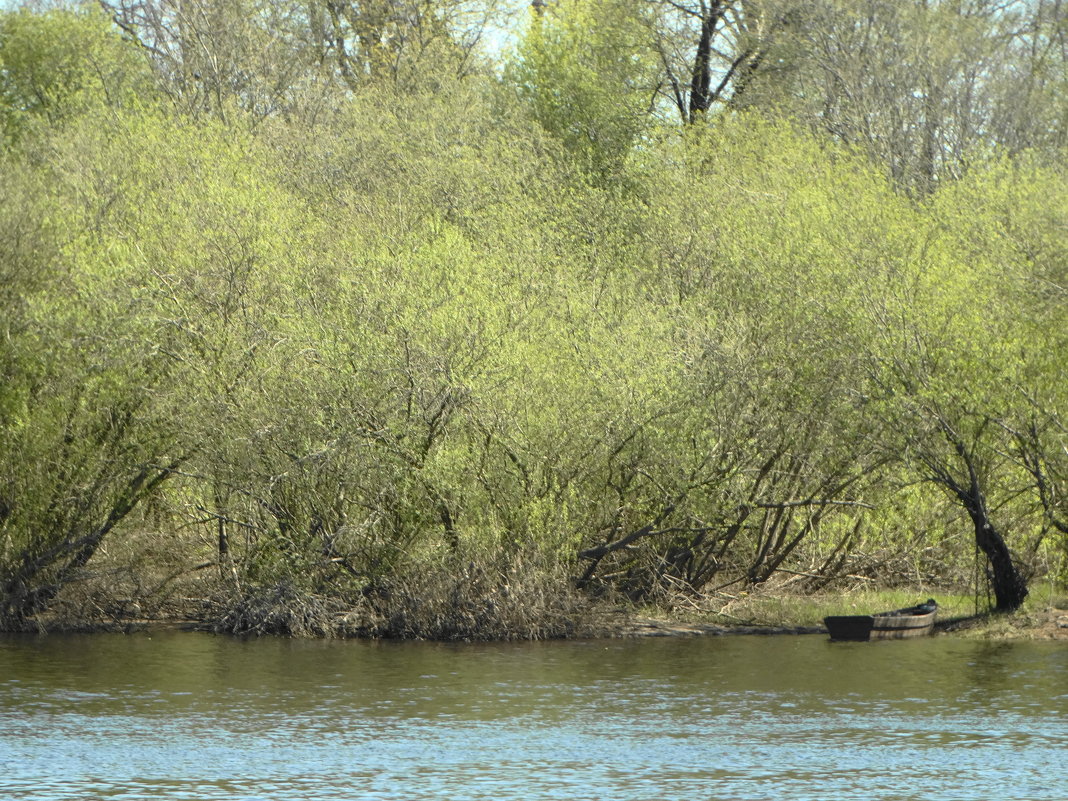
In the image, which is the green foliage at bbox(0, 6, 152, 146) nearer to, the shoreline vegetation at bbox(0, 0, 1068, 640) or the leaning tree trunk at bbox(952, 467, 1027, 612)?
the shoreline vegetation at bbox(0, 0, 1068, 640)

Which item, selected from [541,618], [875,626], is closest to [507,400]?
[541,618]

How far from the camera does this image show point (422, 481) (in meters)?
31.8

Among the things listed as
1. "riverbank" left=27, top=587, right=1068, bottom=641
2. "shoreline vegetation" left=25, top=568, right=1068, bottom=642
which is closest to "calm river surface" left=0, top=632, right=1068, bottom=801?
"shoreline vegetation" left=25, top=568, right=1068, bottom=642

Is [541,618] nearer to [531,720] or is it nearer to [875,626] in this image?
[875,626]

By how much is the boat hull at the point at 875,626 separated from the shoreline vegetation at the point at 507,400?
5.48 ft

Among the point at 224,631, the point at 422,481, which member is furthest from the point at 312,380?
the point at 224,631

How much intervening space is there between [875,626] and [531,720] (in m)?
10.7

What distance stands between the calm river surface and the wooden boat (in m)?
0.43

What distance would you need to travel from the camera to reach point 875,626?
107ft

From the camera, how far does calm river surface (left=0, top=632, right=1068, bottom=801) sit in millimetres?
20328

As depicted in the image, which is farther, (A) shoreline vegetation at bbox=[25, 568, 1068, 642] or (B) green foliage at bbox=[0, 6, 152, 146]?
(B) green foliage at bbox=[0, 6, 152, 146]

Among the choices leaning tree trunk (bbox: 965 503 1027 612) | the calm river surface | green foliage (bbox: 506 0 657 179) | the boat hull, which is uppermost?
green foliage (bbox: 506 0 657 179)

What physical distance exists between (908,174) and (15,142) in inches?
1024

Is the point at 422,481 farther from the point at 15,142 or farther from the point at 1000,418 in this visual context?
the point at 15,142
